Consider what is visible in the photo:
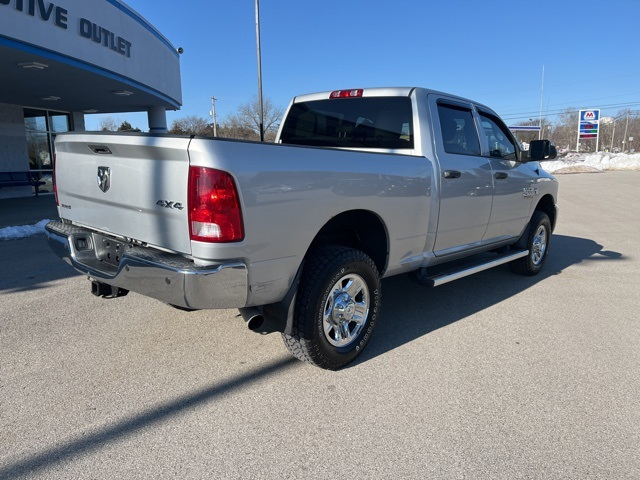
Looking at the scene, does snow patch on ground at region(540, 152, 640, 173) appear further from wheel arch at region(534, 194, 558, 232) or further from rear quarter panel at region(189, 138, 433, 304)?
rear quarter panel at region(189, 138, 433, 304)

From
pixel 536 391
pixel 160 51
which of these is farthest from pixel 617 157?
pixel 536 391

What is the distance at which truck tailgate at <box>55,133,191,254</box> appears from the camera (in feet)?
8.73

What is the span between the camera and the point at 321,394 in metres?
3.04

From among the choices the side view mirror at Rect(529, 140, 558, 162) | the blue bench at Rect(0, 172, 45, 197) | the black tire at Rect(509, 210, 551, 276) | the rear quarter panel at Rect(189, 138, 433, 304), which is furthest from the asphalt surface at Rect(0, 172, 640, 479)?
the blue bench at Rect(0, 172, 45, 197)

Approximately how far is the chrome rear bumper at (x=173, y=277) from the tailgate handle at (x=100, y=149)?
0.60m

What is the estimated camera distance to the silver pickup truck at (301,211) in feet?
8.57

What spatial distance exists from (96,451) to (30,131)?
61.3 feet

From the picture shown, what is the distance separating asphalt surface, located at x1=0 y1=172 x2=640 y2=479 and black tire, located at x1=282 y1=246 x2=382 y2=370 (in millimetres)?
183

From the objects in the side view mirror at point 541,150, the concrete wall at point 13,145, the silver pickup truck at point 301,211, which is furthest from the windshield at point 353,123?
the concrete wall at point 13,145

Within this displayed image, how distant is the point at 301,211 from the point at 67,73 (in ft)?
35.3

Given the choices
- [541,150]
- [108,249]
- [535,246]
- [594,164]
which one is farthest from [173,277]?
[594,164]

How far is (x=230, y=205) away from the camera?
8.40 feet

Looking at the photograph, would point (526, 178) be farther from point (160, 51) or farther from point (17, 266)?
point (160, 51)

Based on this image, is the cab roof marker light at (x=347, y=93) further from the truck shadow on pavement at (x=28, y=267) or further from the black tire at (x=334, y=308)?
the truck shadow on pavement at (x=28, y=267)
